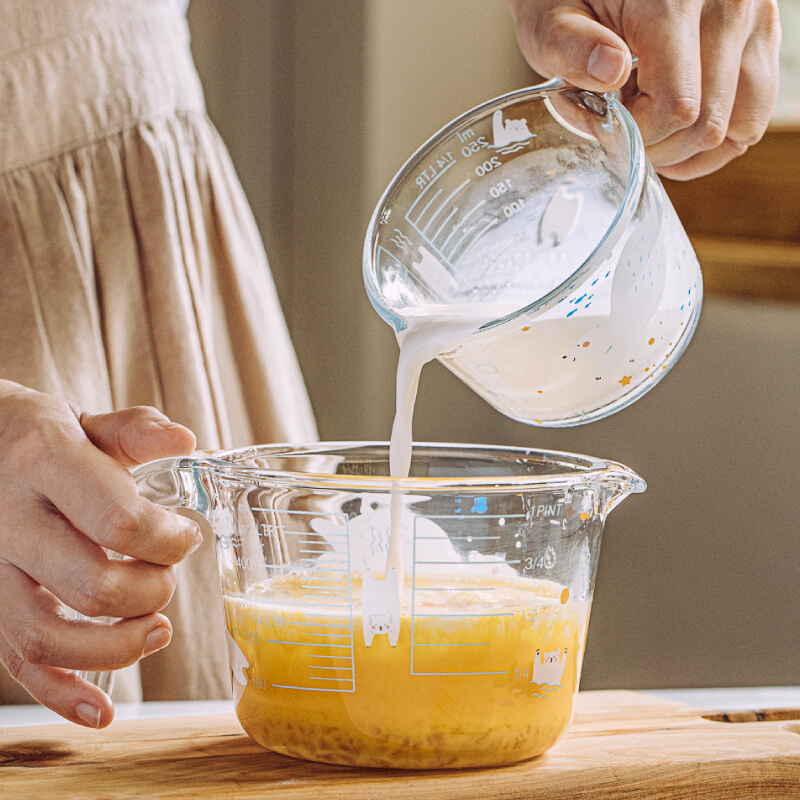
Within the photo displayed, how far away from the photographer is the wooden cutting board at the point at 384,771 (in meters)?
0.50

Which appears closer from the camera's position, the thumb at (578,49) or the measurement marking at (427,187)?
the thumb at (578,49)

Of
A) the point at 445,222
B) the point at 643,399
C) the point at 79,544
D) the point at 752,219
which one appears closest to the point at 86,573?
the point at 79,544

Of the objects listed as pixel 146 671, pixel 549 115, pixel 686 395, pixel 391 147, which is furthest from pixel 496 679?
pixel 391 147

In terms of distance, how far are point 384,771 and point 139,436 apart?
9.0 inches

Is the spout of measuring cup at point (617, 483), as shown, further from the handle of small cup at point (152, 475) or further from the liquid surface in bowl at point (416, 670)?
the handle of small cup at point (152, 475)

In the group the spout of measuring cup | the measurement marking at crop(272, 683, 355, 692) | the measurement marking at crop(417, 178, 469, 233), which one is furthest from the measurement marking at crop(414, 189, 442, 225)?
the measurement marking at crop(272, 683, 355, 692)

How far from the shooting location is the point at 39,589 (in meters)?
0.57

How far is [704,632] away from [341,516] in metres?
1.83

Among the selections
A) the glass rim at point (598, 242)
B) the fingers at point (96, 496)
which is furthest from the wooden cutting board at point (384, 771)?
the glass rim at point (598, 242)

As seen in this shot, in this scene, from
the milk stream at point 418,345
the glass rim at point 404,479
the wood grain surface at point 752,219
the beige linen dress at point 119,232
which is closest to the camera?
the glass rim at point 404,479

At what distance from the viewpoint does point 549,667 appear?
53 cm

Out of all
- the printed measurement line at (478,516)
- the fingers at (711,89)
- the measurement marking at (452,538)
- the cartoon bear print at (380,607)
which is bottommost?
the cartoon bear print at (380,607)

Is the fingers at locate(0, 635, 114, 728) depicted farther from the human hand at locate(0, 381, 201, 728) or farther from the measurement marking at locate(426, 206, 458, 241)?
the measurement marking at locate(426, 206, 458, 241)

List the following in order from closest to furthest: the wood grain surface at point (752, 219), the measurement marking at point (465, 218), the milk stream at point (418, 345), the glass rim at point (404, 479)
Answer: the glass rim at point (404, 479), the milk stream at point (418, 345), the measurement marking at point (465, 218), the wood grain surface at point (752, 219)
